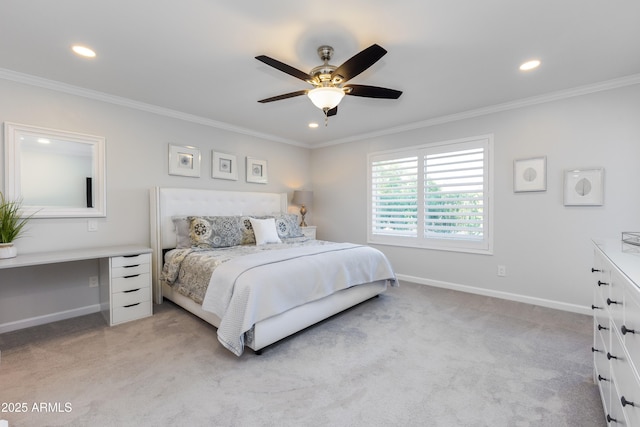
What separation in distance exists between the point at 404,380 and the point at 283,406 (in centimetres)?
83

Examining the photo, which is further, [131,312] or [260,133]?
[260,133]

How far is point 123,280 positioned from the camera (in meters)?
2.87

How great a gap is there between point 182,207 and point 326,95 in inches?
101

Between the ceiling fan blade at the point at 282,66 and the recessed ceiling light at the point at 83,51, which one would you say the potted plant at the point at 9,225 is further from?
the ceiling fan blade at the point at 282,66

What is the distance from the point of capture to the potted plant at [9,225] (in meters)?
2.47

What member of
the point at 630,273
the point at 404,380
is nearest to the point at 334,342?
the point at 404,380

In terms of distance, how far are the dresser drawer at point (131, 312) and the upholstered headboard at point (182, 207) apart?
0.45 meters

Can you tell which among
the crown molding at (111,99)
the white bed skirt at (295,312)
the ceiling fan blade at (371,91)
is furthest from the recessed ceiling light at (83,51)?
the white bed skirt at (295,312)

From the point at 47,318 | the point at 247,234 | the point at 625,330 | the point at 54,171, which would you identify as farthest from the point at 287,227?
the point at 625,330

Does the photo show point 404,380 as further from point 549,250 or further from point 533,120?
point 533,120

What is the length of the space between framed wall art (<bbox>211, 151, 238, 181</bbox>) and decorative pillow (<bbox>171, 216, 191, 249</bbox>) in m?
0.91

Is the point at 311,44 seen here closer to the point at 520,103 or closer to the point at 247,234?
the point at 247,234

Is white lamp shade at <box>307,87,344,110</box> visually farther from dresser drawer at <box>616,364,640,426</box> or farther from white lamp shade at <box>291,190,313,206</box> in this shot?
white lamp shade at <box>291,190,313,206</box>

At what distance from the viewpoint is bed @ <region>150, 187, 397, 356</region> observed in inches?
86.7
